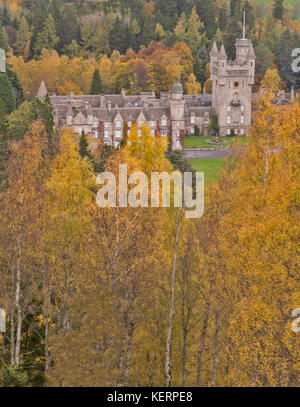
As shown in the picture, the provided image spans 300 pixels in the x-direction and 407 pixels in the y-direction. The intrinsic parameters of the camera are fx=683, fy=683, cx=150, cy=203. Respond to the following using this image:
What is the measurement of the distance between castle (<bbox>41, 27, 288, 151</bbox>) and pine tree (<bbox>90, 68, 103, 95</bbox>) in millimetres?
7533

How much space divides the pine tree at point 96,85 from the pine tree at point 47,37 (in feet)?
83.0

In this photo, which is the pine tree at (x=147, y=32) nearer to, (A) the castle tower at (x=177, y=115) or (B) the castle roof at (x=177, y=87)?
(A) the castle tower at (x=177, y=115)

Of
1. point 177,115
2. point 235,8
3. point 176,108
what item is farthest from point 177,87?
point 235,8

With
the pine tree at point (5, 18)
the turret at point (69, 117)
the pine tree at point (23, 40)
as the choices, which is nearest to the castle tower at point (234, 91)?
the turret at point (69, 117)

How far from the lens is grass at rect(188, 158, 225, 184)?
70.0 m

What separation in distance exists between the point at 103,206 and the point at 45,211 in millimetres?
2415

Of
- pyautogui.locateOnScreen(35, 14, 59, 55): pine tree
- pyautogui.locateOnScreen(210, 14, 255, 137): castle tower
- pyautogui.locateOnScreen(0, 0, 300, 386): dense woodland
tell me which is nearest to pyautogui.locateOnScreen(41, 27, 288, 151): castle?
pyautogui.locateOnScreen(210, 14, 255, 137): castle tower

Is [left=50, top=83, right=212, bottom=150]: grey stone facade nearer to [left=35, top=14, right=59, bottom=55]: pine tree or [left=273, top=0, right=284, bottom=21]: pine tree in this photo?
[left=35, top=14, right=59, bottom=55]: pine tree

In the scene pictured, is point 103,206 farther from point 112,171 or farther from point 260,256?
point 260,256

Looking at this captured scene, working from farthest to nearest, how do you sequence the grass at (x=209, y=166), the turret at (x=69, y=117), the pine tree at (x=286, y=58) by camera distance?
the pine tree at (x=286, y=58)
the turret at (x=69, y=117)
the grass at (x=209, y=166)

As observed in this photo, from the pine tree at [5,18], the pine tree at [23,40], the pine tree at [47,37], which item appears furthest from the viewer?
the pine tree at [5,18]

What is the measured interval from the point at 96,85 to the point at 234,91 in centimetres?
2073

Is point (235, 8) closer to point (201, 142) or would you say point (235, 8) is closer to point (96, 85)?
point (96, 85)

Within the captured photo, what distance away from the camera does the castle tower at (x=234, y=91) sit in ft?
299
